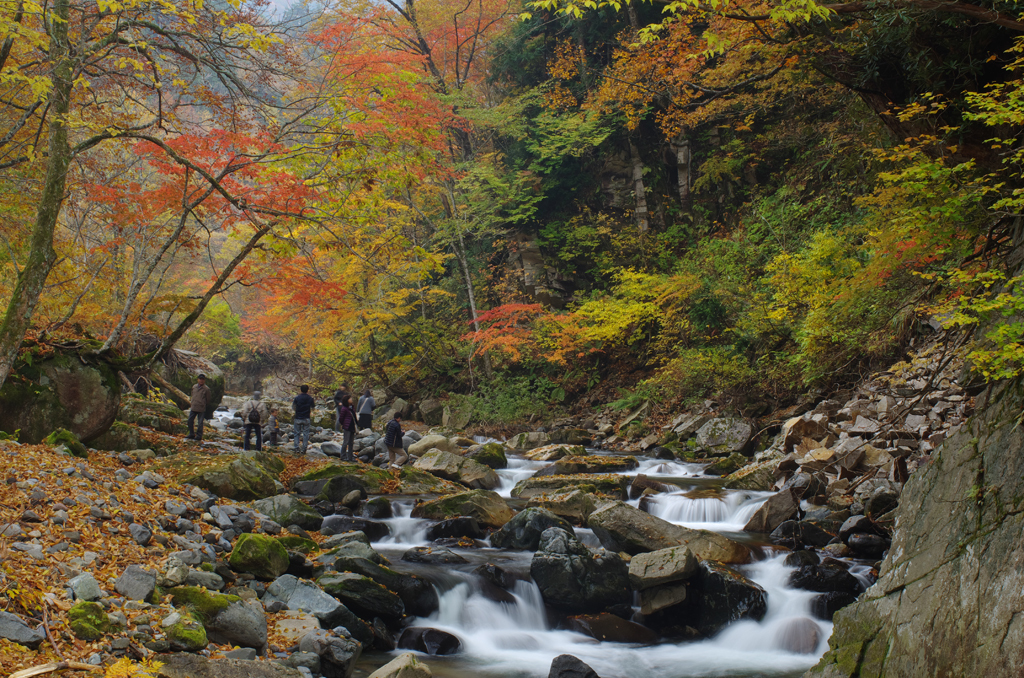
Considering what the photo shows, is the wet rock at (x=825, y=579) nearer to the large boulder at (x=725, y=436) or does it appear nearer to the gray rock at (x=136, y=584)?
the large boulder at (x=725, y=436)

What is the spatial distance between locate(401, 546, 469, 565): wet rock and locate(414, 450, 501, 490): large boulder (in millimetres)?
4234

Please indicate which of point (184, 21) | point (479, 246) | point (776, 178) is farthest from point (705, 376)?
point (184, 21)

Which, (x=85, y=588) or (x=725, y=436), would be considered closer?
(x=85, y=588)

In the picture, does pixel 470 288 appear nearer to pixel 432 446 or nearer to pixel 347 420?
pixel 432 446

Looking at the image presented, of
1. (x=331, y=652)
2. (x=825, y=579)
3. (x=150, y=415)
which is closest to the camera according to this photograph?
(x=331, y=652)

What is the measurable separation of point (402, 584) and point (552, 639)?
178 cm

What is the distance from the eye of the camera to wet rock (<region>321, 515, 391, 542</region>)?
857 centimetres

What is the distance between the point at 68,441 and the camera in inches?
298

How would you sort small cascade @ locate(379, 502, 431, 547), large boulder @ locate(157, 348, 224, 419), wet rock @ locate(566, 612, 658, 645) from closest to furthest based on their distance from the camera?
1. wet rock @ locate(566, 612, 658, 645)
2. small cascade @ locate(379, 502, 431, 547)
3. large boulder @ locate(157, 348, 224, 419)

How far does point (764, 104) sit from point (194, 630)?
1847 cm

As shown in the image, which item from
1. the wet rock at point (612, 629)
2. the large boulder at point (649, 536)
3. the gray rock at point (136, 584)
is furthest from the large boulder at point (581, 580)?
the gray rock at point (136, 584)

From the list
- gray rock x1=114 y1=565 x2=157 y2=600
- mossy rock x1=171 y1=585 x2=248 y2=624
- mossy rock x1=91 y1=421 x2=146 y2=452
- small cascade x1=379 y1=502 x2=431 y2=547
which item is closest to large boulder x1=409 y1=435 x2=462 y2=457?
small cascade x1=379 y1=502 x2=431 y2=547

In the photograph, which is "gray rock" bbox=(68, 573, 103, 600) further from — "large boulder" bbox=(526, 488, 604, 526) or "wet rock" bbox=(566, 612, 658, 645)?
"large boulder" bbox=(526, 488, 604, 526)

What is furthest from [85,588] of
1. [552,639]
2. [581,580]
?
[581,580]
